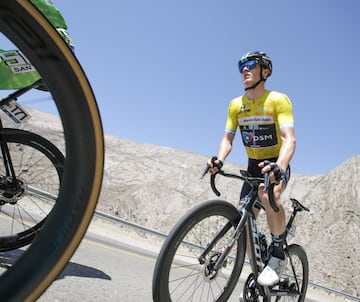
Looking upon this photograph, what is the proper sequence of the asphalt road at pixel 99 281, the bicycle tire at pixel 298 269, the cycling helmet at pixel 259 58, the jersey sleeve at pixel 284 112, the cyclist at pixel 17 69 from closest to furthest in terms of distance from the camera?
the cyclist at pixel 17 69, the asphalt road at pixel 99 281, the jersey sleeve at pixel 284 112, the cycling helmet at pixel 259 58, the bicycle tire at pixel 298 269

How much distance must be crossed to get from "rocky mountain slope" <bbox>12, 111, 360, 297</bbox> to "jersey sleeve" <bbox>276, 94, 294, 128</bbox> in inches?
852

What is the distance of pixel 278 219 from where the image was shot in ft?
11.0

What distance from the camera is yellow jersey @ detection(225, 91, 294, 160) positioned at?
3.45 m

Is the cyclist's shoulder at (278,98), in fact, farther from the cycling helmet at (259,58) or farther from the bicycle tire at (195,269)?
the bicycle tire at (195,269)

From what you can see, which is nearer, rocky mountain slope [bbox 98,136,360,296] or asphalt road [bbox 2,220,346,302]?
asphalt road [bbox 2,220,346,302]

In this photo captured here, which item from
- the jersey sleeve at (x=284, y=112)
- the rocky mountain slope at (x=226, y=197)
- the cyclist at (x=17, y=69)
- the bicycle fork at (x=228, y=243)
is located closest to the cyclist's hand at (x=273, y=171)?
the bicycle fork at (x=228, y=243)

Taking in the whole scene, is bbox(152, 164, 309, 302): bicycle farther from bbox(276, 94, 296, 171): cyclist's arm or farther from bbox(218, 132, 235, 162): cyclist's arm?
bbox(218, 132, 235, 162): cyclist's arm

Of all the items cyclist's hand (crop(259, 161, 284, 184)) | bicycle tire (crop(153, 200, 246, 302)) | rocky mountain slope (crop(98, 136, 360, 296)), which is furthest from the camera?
rocky mountain slope (crop(98, 136, 360, 296))

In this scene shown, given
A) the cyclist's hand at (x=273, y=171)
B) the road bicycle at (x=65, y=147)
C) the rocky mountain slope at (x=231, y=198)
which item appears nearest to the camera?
the road bicycle at (x=65, y=147)

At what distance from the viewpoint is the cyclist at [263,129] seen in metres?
3.27

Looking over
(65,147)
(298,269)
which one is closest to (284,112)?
(298,269)

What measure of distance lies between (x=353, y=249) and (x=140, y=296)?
26.0m

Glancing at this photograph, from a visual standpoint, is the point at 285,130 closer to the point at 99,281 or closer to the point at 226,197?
the point at 99,281

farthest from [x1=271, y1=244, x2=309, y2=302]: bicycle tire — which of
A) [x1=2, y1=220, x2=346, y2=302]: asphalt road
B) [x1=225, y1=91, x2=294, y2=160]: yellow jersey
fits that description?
[x1=225, y1=91, x2=294, y2=160]: yellow jersey
